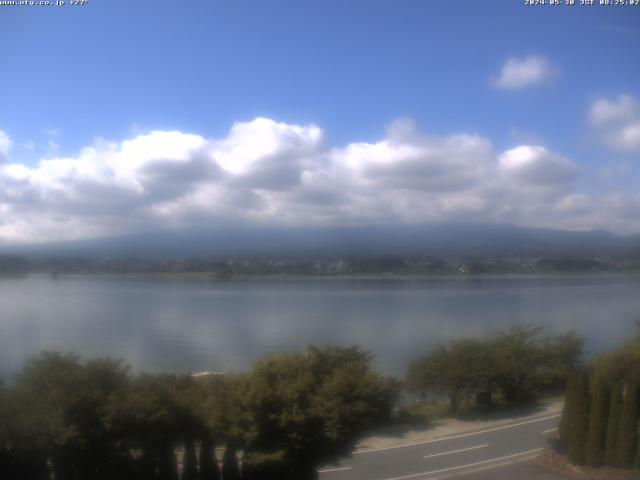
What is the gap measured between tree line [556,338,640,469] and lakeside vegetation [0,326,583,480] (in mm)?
3142

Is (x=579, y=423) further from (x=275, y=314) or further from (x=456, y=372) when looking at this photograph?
(x=275, y=314)

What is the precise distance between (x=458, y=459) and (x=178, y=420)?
4.31 meters

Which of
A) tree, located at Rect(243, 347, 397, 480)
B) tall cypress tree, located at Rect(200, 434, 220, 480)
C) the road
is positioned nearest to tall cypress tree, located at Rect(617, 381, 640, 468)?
the road

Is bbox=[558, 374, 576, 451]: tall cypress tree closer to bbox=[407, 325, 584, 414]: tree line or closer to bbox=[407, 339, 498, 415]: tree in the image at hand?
bbox=[407, 325, 584, 414]: tree line

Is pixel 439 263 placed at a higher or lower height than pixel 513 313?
higher

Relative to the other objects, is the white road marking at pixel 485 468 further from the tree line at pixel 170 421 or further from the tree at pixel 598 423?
the tree line at pixel 170 421

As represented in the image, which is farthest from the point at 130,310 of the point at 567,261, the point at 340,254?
the point at 567,261

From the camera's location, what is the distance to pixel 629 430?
782cm

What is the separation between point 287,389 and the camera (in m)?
7.70

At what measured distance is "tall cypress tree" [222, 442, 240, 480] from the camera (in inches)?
291

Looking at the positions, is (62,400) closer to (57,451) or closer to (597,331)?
(57,451)

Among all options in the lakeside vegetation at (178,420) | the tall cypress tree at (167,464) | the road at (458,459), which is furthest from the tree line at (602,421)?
the tall cypress tree at (167,464)

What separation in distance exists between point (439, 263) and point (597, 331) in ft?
35.1

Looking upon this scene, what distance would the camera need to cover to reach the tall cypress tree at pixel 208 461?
285 inches
